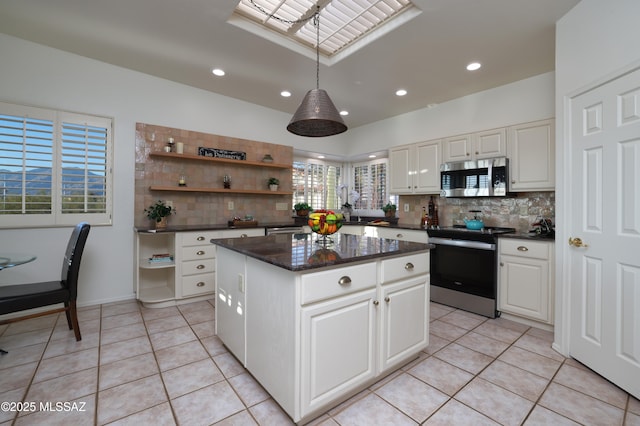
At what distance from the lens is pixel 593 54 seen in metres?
2.01

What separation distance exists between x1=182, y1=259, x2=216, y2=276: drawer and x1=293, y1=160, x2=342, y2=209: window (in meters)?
2.10

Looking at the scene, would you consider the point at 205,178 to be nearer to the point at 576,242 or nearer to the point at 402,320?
the point at 402,320

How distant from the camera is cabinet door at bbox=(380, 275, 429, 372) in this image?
5.91 ft

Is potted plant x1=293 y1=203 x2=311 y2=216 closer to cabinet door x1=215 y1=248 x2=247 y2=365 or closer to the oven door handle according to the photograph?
the oven door handle

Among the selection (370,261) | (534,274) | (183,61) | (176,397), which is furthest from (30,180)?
(534,274)

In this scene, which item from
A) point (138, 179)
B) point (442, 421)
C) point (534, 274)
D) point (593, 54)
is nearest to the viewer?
point (442, 421)

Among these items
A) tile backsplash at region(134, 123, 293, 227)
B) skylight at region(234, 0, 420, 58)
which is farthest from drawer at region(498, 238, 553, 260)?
tile backsplash at region(134, 123, 293, 227)

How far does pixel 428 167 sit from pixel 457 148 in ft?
1.47

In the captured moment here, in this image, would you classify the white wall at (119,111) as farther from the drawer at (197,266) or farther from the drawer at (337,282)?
the drawer at (337,282)

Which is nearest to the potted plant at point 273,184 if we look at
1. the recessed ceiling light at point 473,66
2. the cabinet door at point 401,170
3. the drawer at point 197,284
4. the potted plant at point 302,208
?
the potted plant at point 302,208

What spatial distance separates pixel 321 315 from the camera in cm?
148

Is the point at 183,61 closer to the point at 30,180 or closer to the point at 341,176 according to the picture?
the point at 30,180

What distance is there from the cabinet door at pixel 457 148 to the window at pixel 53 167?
4.14 m

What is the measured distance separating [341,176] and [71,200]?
14.2 feet
